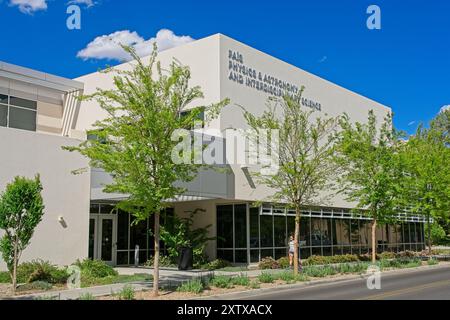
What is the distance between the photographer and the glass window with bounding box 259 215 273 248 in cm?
2745

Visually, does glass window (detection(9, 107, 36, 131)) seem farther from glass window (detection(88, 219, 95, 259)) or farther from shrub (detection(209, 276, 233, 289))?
shrub (detection(209, 276, 233, 289))

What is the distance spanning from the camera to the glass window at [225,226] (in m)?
26.8

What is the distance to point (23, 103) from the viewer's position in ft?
91.5

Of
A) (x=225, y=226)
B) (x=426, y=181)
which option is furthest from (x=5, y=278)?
(x=426, y=181)

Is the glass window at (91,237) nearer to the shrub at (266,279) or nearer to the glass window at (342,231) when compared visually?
the shrub at (266,279)

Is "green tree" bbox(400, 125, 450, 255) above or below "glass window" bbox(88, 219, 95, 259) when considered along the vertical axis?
above

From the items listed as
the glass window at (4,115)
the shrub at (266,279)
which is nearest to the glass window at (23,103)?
the glass window at (4,115)

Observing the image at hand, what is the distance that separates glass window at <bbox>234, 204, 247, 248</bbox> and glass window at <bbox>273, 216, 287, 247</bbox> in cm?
243

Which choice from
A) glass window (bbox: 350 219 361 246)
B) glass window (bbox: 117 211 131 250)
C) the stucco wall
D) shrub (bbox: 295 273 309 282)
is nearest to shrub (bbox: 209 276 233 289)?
shrub (bbox: 295 273 309 282)

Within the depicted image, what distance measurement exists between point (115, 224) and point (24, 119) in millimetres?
7753

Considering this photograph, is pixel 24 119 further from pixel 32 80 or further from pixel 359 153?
pixel 359 153

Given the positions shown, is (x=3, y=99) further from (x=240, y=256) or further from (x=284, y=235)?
(x=284, y=235)

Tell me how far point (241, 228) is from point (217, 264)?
8.79 feet
